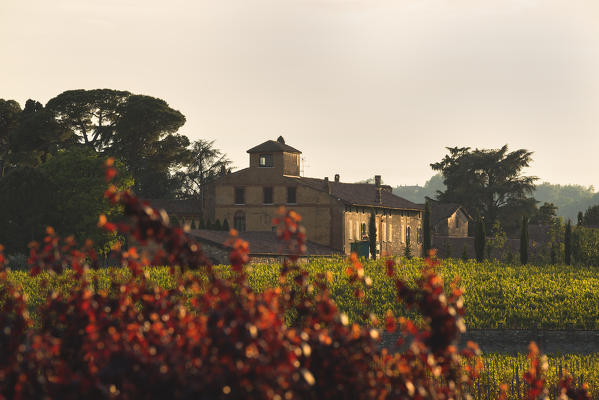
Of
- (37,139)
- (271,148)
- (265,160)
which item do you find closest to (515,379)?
(271,148)

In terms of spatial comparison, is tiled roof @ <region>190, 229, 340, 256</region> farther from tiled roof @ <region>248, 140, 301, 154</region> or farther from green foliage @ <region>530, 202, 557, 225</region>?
green foliage @ <region>530, 202, 557, 225</region>

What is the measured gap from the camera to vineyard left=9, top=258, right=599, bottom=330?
4034 cm

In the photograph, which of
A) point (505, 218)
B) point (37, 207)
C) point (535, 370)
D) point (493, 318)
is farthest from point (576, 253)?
point (535, 370)

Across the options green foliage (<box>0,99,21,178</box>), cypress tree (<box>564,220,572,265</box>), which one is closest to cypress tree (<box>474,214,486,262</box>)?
cypress tree (<box>564,220,572,265</box>)

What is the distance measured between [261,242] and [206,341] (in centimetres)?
5760

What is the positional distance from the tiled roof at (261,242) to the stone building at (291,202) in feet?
6.74

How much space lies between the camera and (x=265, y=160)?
72.7 metres

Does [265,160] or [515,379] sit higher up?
[265,160]

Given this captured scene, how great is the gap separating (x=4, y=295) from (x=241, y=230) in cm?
6486

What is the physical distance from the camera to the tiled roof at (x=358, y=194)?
235ft

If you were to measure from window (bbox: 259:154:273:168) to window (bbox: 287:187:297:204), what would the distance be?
3205 mm

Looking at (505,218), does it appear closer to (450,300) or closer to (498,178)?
(498,178)

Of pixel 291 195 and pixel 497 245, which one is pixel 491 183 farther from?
pixel 291 195

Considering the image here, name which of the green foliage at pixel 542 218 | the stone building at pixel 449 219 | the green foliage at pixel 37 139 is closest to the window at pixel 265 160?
the green foliage at pixel 37 139
